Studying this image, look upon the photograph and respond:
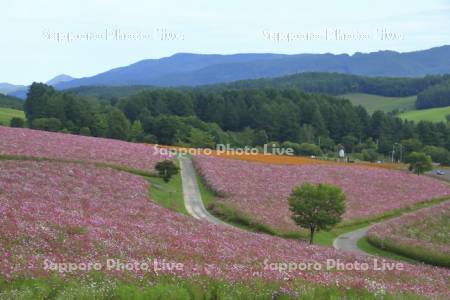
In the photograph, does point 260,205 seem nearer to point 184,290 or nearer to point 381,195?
point 381,195

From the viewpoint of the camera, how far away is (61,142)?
7294cm

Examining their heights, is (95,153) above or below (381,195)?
above

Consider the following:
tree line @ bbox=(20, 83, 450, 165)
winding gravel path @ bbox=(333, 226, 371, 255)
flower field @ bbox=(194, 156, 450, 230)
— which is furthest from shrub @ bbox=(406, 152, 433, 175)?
winding gravel path @ bbox=(333, 226, 371, 255)

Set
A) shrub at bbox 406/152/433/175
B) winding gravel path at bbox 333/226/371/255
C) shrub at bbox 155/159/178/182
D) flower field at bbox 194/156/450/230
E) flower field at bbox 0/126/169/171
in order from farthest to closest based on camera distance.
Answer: shrub at bbox 406/152/433/175
shrub at bbox 155/159/178/182
flower field at bbox 0/126/169/171
flower field at bbox 194/156/450/230
winding gravel path at bbox 333/226/371/255

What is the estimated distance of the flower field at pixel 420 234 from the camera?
158 feet

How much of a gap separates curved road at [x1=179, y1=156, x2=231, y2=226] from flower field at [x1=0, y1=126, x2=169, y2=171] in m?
4.13

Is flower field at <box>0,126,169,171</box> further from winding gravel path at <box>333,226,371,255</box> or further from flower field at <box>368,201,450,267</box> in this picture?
flower field at <box>368,201,450,267</box>

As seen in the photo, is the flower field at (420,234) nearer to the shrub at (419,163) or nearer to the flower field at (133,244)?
the flower field at (133,244)

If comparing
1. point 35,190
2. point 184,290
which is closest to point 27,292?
point 184,290

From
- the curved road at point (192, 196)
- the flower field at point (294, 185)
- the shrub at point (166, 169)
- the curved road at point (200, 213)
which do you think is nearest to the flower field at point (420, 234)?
the curved road at point (200, 213)

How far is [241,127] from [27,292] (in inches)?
6732

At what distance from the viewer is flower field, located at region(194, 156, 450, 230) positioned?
60.2 metres

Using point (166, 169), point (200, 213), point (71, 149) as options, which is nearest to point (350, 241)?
point (200, 213)

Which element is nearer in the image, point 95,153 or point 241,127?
point 95,153
